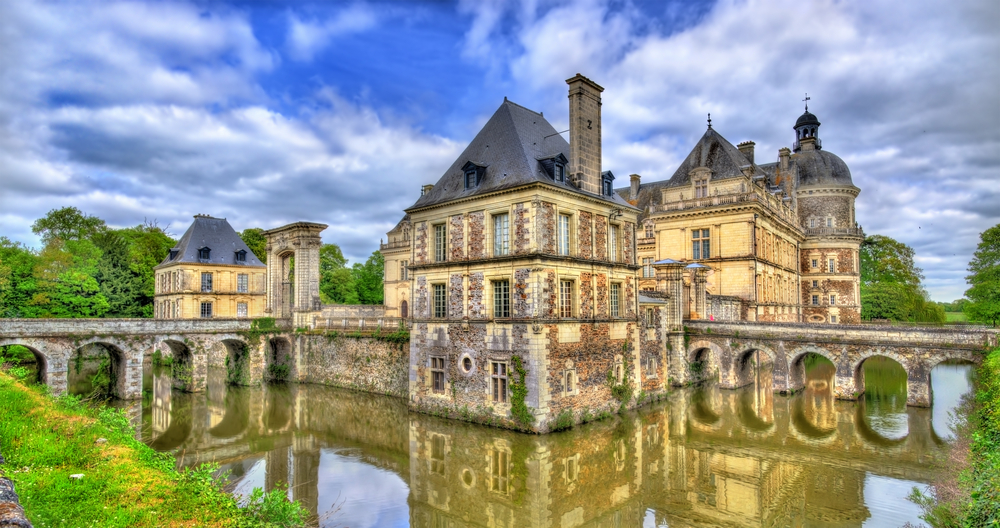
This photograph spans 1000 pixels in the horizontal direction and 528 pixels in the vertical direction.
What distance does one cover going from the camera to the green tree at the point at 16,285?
3102cm

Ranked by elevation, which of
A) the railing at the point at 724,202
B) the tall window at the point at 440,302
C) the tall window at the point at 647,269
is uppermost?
the railing at the point at 724,202

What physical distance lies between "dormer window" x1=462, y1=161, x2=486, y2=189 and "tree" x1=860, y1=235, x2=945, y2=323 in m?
42.4

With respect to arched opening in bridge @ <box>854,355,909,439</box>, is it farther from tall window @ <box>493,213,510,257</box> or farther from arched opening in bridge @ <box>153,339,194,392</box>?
arched opening in bridge @ <box>153,339,194,392</box>

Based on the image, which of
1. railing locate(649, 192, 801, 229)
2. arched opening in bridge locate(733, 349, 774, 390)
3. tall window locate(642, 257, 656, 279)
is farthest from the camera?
tall window locate(642, 257, 656, 279)

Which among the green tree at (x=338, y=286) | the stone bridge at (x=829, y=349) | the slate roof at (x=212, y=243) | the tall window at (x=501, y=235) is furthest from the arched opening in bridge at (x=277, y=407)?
the green tree at (x=338, y=286)

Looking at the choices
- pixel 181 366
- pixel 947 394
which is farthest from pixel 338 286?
pixel 947 394

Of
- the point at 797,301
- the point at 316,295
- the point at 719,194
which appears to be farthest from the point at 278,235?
the point at 797,301

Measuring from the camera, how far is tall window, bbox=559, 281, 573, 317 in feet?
60.0

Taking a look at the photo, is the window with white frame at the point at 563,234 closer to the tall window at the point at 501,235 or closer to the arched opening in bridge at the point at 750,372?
the tall window at the point at 501,235

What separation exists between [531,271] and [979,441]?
36.3ft

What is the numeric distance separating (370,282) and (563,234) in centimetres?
4321

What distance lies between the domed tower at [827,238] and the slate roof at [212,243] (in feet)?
137

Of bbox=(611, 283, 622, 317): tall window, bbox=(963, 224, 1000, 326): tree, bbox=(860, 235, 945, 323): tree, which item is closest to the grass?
bbox=(611, 283, 622, 317): tall window

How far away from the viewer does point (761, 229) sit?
110 feet
